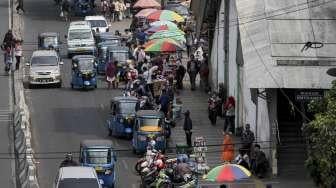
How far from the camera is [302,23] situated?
2069 inches

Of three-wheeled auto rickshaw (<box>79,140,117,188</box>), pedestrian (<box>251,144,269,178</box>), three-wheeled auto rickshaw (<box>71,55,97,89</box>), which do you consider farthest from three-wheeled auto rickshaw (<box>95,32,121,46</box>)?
pedestrian (<box>251,144,269,178</box>)

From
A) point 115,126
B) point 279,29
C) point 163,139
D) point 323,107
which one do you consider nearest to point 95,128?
point 115,126

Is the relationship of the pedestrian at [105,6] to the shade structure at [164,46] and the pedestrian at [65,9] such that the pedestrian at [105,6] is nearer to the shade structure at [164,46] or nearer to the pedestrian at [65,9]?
the pedestrian at [65,9]

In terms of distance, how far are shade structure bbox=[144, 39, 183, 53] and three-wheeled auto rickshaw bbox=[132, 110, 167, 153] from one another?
34.4 feet

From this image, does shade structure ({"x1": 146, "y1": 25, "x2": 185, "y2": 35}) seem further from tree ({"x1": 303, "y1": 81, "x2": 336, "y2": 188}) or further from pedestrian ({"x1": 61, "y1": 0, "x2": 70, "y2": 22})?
tree ({"x1": 303, "y1": 81, "x2": 336, "y2": 188})

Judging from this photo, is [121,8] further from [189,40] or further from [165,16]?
[189,40]

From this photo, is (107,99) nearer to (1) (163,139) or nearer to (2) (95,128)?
(2) (95,128)

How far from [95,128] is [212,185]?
11.8 m

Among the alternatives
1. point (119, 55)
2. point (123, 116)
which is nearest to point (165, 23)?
point (119, 55)

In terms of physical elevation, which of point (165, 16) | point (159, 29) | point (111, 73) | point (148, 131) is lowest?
point (148, 131)

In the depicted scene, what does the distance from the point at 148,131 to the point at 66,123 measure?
22.6 feet

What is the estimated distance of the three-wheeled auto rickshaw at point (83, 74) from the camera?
66250 mm

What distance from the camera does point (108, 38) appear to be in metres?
74.4

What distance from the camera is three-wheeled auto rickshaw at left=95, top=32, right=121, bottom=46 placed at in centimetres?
7342
